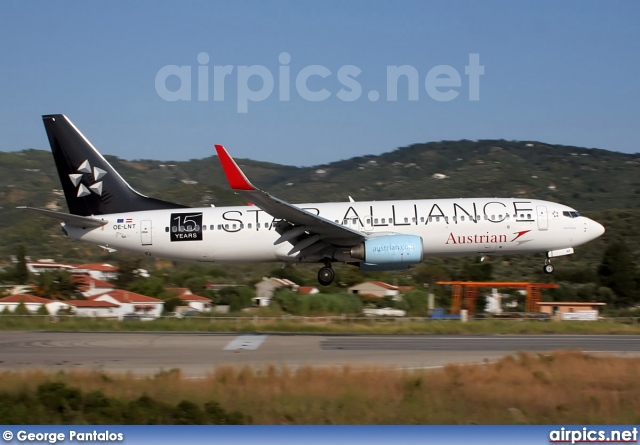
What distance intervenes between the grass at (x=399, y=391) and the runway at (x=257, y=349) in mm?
2272

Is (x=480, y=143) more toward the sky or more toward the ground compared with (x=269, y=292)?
more toward the sky

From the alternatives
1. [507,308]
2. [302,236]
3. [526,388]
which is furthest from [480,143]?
[526,388]

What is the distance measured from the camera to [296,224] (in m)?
29.5

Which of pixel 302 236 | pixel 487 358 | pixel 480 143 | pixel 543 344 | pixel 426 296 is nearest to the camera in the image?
pixel 487 358

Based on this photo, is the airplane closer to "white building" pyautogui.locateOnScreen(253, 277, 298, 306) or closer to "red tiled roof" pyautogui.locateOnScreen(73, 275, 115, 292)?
"white building" pyautogui.locateOnScreen(253, 277, 298, 306)

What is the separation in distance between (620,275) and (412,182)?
3575 inches

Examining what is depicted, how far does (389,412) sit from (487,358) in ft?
28.1

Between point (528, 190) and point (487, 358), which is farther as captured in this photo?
point (528, 190)

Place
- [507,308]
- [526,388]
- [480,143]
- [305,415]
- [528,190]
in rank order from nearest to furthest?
[305,415]
[526,388]
[507,308]
[528,190]
[480,143]

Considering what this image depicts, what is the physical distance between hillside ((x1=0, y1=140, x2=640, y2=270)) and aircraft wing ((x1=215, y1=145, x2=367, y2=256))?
204 feet

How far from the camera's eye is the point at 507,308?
63.6 metres

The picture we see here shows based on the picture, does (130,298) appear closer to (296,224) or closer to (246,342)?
(296,224)

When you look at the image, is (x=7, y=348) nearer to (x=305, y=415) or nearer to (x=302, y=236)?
(x=302, y=236)

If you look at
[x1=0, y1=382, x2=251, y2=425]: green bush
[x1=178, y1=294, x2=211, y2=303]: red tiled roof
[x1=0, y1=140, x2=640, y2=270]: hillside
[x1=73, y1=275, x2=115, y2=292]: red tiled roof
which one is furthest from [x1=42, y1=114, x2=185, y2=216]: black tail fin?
[x1=0, y1=140, x2=640, y2=270]: hillside
